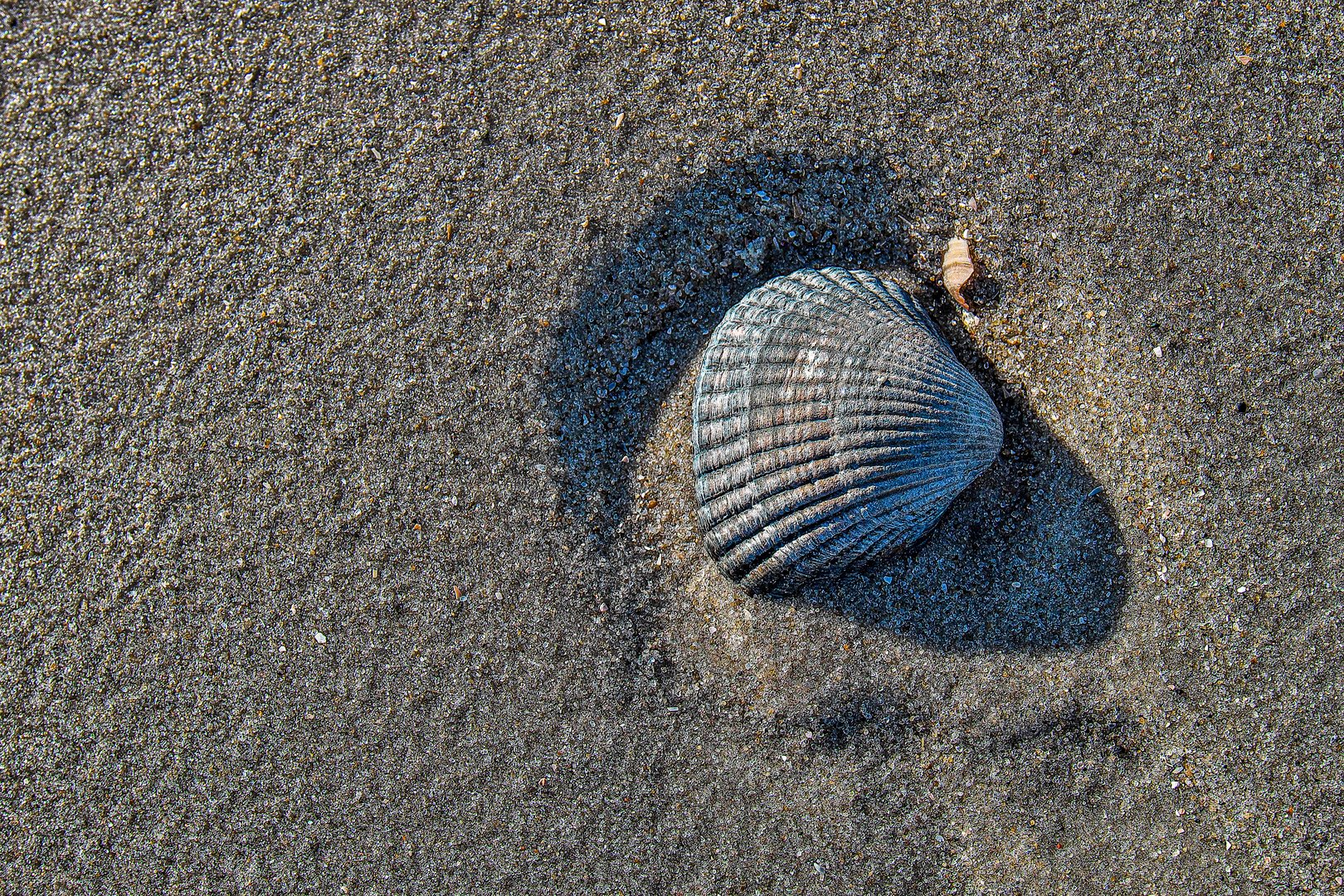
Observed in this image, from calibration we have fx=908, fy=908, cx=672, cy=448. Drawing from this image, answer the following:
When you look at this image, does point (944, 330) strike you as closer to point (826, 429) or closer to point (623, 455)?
point (826, 429)

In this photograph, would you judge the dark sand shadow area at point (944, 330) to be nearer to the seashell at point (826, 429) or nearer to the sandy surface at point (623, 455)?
the sandy surface at point (623, 455)

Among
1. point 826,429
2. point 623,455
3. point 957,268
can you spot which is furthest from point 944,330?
point 623,455

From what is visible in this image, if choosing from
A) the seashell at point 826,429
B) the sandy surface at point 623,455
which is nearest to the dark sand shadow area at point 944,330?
the sandy surface at point 623,455

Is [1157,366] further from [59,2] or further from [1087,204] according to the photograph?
[59,2]

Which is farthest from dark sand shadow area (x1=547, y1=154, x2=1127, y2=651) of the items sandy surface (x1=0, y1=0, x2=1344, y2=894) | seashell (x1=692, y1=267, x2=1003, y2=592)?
seashell (x1=692, y1=267, x2=1003, y2=592)

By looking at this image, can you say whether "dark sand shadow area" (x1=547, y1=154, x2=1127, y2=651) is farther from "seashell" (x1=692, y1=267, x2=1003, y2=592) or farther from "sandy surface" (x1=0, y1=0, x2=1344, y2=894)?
"seashell" (x1=692, y1=267, x2=1003, y2=592)

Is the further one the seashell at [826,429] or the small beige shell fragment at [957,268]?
the small beige shell fragment at [957,268]
